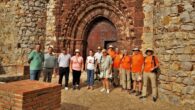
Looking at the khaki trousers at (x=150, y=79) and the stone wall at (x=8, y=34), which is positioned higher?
the stone wall at (x=8, y=34)

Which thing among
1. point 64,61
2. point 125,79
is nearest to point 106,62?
point 125,79

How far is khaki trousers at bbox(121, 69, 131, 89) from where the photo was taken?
25.4 feet

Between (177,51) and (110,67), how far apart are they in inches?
87.8

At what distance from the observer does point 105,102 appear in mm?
6496

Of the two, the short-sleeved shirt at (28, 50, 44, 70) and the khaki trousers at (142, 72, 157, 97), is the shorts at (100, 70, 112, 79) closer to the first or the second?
the khaki trousers at (142, 72, 157, 97)

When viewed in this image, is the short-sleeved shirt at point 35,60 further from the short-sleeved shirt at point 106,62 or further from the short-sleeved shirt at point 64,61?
the short-sleeved shirt at point 106,62

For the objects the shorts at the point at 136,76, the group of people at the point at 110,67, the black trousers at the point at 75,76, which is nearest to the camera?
the group of people at the point at 110,67

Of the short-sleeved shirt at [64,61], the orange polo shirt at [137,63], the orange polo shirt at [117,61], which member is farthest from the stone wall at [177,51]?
the short-sleeved shirt at [64,61]

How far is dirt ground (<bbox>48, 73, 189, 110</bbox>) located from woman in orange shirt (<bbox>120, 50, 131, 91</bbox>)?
283mm

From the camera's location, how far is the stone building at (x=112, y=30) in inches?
255

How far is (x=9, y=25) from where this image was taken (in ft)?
38.6

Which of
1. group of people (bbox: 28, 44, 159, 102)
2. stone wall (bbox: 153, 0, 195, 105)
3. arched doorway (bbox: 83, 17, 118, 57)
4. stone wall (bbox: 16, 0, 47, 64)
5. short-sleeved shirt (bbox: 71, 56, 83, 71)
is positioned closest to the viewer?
stone wall (bbox: 153, 0, 195, 105)

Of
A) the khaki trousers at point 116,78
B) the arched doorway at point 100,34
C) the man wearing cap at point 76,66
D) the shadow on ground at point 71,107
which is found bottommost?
the shadow on ground at point 71,107

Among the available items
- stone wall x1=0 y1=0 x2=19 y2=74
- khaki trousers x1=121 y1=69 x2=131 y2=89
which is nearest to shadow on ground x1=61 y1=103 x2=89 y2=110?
khaki trousers x1=121 y1=69 x2=131 y2=89
